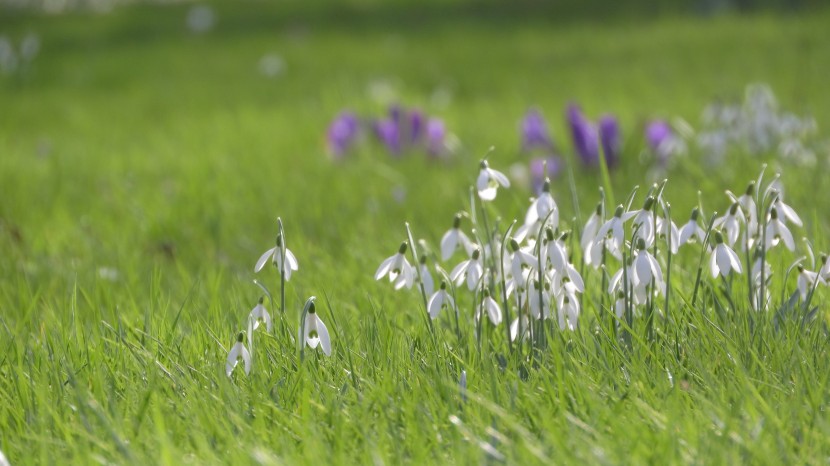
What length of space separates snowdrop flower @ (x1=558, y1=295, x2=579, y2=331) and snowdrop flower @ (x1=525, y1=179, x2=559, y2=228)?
0.16 m

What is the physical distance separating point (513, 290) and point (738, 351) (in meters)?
0.49

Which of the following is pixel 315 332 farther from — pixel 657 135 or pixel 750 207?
pixel 657 135

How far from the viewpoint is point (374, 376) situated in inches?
77.0

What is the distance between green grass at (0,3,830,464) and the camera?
1717mm

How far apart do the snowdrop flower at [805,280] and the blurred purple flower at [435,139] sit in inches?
132

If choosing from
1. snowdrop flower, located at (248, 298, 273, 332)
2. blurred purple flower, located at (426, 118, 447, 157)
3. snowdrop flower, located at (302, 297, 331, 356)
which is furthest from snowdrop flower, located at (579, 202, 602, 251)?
blurred purple flower, located at (426, 118, 447, 157)

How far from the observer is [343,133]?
210 inches

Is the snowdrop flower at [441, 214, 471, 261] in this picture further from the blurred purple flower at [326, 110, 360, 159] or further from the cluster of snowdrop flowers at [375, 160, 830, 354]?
the blurred purple flower at [326, 110, 360, 159]

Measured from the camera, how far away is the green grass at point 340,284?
1.72 metres

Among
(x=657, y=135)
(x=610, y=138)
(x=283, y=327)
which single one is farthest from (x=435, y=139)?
(x=283, y=327)

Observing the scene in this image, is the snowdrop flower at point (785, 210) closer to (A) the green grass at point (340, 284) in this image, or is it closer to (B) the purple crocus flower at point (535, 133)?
(A) the green grass at point (340, 284)

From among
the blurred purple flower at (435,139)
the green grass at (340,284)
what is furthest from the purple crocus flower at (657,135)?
the blurred purple flower at (435,139)

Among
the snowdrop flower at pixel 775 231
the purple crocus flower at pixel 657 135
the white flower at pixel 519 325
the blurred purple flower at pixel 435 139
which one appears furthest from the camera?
the blurred purple flower at pixel 435 139

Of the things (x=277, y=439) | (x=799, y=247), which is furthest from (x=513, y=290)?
(x=799, y=247)
